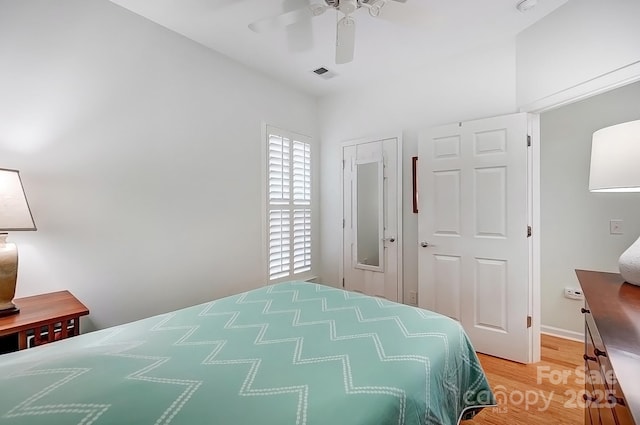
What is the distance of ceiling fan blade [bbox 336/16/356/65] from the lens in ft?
5.75

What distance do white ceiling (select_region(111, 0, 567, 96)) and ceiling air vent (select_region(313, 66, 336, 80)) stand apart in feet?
0.18

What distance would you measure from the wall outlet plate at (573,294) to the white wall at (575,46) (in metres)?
1.86

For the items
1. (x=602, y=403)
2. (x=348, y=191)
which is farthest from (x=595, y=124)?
(x=602, y=403)

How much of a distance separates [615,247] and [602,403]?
7.62 feet

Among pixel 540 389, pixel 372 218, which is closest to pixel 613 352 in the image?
pixel 540 389

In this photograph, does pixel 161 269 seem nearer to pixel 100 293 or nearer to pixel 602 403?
pixel 100 293

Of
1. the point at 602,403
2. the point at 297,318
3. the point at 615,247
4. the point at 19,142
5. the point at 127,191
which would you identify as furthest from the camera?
the point at 615,247

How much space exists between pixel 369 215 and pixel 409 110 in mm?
1219

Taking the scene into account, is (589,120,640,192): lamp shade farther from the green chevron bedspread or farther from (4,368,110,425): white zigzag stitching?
(4,368,110,425): white zigzag stitching

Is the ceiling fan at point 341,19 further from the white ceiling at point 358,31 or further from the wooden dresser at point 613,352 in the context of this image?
the wooden dresser at point 613,352

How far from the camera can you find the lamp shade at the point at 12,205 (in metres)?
1.40

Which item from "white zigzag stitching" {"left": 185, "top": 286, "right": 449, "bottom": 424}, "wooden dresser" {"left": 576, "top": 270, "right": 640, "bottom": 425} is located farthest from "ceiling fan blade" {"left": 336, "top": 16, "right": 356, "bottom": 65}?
"wooden dresser" {"left": 576, "top": 270, "right": 640, "bottom": 425}

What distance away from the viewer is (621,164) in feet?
4.09

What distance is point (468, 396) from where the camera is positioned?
4.52 ft
